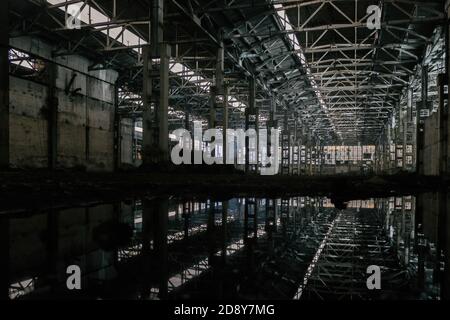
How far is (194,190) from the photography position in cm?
1015

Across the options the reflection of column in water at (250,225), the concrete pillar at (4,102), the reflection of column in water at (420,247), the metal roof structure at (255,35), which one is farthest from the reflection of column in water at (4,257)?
the metal roof structure at (255,35)

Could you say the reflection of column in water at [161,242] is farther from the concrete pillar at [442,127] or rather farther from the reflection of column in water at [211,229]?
the concrete pillar at [442,127]

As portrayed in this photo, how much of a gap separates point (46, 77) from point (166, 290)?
65.2 ft

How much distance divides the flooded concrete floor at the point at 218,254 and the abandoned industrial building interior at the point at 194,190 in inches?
0.9

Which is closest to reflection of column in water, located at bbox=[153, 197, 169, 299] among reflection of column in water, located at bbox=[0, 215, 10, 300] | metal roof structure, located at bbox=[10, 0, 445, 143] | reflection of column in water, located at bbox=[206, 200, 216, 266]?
reflection of column in water, located at bbox=[206, 200, 216, 266]

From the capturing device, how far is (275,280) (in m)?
2.69

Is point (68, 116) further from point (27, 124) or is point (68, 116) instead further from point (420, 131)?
point (420, 131)

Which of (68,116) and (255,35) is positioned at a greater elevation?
(255,35)

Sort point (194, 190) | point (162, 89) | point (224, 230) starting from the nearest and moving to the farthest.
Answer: point (224, 230)
point (194, 190)
point (162, 89)

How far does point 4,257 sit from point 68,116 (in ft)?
63.4

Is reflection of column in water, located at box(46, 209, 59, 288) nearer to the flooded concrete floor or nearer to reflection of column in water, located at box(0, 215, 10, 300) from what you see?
the flooded concrete floor

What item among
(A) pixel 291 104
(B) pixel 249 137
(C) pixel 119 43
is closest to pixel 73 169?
(C) pixel 119 43

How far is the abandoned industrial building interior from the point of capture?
275 cm

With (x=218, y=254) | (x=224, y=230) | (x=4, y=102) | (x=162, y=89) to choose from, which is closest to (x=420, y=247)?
(x=218, y=254)
